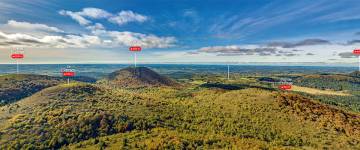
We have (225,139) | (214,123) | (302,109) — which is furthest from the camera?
(302,109)

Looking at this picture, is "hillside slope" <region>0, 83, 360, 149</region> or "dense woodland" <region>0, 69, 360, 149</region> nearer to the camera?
"dense woodland" <region>0, 69, 360, 149</region>

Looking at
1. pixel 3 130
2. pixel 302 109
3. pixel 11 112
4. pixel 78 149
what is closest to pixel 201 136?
pixel 78 149

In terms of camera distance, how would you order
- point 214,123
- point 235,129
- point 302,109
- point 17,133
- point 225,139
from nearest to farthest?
point 17,133 < point 225,139 < point 235,129 < point 214,123 < point 302,109

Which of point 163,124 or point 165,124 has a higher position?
point 163,124

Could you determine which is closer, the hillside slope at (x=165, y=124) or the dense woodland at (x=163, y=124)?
the dense woodland at (x=163, y=124)

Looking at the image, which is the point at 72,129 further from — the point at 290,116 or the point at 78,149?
the point at 290,116

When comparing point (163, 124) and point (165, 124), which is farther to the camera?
point (165, 124)
